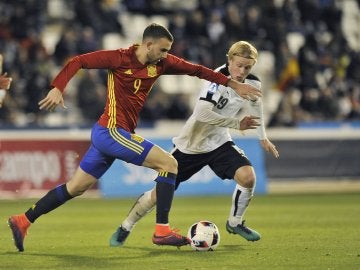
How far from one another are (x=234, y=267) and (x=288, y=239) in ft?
8.04

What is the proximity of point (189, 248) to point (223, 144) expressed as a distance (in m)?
1.32

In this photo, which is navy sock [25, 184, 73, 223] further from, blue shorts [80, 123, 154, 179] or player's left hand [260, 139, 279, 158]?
player's left hand [260, 139, 279, 158]

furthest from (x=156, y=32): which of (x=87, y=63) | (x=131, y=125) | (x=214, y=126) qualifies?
(x=214, y=126)

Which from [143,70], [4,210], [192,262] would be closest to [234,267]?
[192,262]

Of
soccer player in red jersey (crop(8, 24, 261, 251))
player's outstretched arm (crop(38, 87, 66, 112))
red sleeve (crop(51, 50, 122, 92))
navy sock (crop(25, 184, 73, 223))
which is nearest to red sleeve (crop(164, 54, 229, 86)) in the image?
soccer player in red jersey (crop(8, 24, 261, 251))

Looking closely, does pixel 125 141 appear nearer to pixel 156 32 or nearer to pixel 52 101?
pixel 52 101

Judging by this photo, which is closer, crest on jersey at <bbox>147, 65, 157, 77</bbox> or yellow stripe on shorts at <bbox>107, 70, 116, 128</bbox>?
yellow stripe on shorts at <bbox>107, 70, 116, 128</bbox>

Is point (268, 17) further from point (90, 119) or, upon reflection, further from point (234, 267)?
point (234, 267)

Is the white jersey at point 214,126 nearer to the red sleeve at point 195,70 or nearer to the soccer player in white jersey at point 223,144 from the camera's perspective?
the soccer player in white jersey at point 223,144

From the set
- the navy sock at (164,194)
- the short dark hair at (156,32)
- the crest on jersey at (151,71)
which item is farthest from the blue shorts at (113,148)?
the short dark hair at (156,32)

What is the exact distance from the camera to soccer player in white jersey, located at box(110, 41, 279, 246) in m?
9.88

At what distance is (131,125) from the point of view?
30.3ft

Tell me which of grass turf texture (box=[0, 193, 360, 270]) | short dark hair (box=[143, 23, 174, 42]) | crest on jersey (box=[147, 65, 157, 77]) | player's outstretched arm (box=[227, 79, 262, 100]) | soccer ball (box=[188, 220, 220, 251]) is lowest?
grass turf texture (box=[0, 193, 360, 270])

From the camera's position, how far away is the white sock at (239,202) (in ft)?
33.4
